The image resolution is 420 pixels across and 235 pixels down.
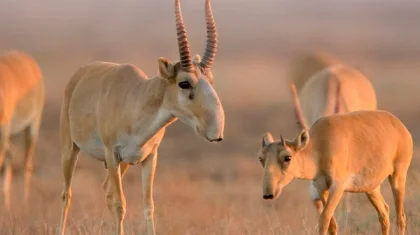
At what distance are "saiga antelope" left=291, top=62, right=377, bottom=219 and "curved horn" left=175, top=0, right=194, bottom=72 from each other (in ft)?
13.4

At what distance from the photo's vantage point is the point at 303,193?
1873 centimetres

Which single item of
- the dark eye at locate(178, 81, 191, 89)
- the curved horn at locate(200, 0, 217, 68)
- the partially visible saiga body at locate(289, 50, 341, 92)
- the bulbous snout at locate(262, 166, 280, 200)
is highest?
the curved horn at locate(200, 0, 217, 68)

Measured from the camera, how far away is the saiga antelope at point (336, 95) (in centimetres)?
1421

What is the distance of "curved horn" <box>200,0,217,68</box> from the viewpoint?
10.1 meters

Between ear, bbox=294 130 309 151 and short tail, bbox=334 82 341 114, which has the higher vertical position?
ear, bbox=294 130 309 151

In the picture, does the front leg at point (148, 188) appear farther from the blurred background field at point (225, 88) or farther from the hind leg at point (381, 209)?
the hind leg at point (381, 209)

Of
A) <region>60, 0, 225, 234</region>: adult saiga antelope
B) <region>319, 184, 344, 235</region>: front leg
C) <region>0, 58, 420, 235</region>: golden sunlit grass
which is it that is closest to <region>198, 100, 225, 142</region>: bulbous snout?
<region>60, 0, 225, 234</region>: adult saiga antelope

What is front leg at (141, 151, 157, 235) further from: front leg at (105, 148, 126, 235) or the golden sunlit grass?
Answer: the golden sunlit grass

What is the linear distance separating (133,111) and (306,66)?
27.5ft

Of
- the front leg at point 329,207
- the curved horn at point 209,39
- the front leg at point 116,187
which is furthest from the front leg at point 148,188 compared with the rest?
the front leg at point 329,207

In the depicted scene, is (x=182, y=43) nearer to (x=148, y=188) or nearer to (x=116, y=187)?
(x=116, y=187)

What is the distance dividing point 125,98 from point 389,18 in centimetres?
8825

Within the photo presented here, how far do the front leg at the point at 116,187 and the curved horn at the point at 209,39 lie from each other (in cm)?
132

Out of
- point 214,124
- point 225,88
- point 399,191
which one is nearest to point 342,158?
point 399,191
